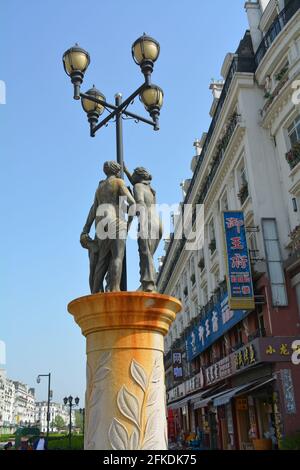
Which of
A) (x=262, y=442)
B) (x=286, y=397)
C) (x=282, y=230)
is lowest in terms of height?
(x=262, y=442)

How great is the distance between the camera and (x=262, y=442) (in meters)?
15.7

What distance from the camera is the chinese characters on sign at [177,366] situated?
32500 millimetres

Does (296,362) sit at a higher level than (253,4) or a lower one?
lower

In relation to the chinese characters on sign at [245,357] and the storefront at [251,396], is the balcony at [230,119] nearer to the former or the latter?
the chinese characters on sign at [245,357]

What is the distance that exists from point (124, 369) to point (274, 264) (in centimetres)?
1376

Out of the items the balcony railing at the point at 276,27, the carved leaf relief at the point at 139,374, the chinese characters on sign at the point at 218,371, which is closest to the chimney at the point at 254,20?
the balcony railing at the point at 276,27

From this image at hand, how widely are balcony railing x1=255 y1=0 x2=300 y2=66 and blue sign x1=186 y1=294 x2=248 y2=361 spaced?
34.9 feet

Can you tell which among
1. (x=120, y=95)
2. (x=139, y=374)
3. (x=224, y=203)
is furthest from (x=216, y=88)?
(x=139, y=374)

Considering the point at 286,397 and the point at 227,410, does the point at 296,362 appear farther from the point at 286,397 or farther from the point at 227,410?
the point at 227,410

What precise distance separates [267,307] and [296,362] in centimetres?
206

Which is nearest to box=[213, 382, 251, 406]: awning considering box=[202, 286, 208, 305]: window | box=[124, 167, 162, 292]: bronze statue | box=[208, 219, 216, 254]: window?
box=[208, 219, 216, 254]: window

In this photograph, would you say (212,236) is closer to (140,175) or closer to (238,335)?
(238,335)

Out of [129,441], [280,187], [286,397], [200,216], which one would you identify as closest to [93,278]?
[129,441]

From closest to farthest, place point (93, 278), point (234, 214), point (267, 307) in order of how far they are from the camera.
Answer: point (93, 278), point (267, 307), point (234, 214)
